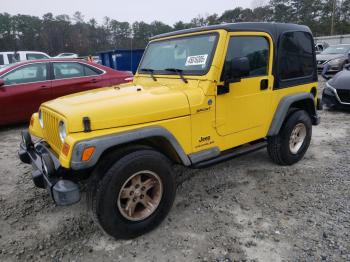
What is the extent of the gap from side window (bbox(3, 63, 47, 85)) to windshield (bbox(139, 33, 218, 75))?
352 cm

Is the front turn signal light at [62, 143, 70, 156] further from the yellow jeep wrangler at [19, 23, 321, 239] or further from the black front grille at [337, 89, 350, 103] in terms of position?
the black front grille at [337, 89, 350, 103]

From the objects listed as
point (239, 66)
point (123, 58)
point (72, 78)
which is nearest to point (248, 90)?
point (239, 66)

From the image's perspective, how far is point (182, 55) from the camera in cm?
363

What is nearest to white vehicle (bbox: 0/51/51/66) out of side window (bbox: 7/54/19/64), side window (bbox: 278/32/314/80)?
side window (bbox: 7/54/19/64)

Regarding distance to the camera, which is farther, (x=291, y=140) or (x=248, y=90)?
(x=291, y=140)

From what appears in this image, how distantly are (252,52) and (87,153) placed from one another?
Result: 2.29 m

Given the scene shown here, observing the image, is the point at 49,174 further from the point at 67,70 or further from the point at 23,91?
the point at 67,70

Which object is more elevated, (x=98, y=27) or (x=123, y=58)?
(x=98, y=27)

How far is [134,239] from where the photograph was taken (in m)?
2.95

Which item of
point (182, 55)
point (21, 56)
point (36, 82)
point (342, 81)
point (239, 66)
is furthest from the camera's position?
Answer: point (21, 56)

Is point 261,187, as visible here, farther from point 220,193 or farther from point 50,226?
point 50,226

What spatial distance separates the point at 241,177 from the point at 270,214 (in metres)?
0.97

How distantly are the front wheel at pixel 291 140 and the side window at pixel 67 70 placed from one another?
482cm

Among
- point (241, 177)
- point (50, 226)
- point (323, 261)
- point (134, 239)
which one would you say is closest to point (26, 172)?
point (50, 226)
